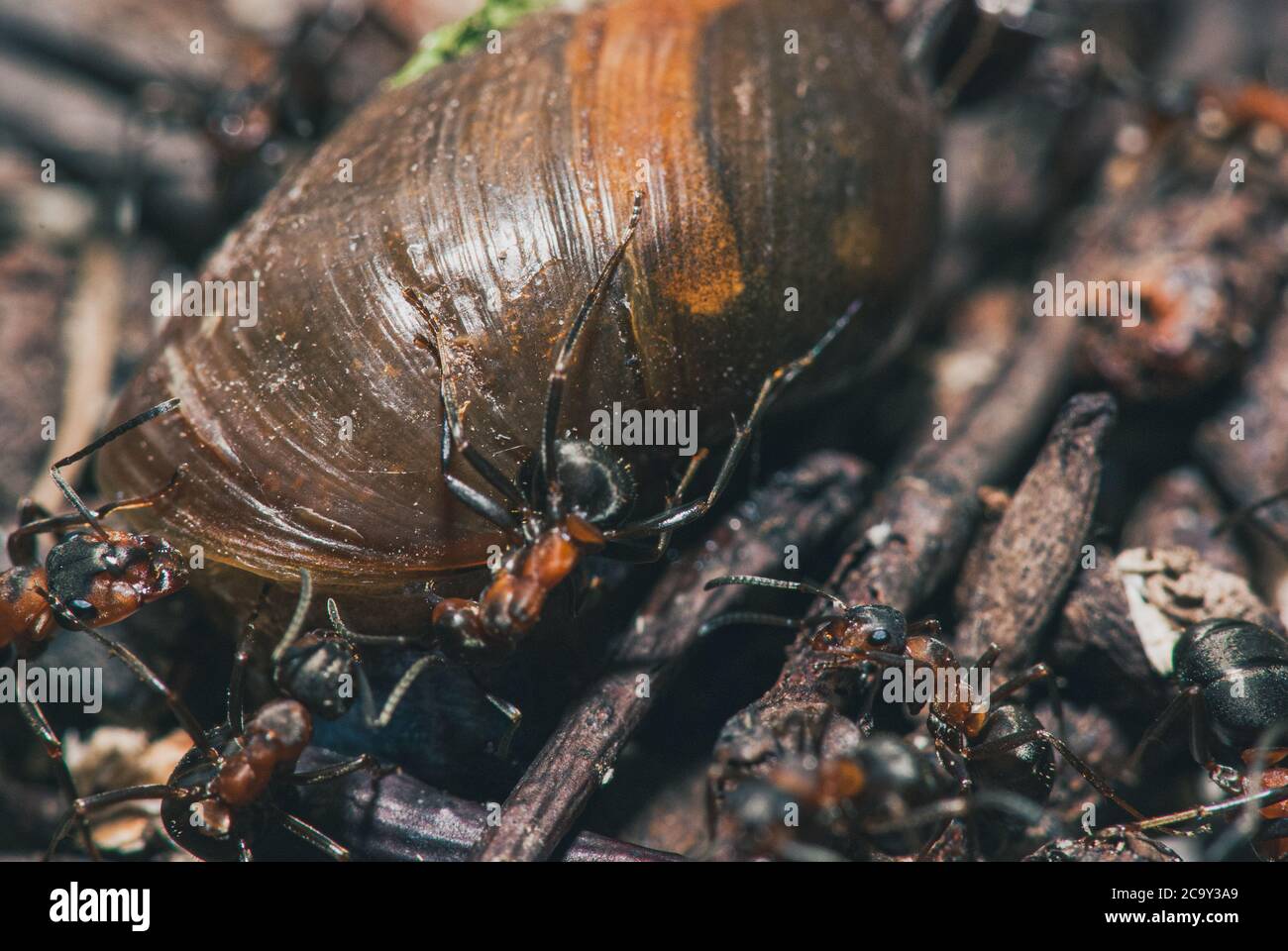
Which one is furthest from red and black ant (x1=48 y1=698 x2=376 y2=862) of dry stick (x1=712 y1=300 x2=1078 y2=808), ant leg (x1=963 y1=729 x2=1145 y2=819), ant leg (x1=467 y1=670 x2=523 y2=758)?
ant leg (x1=963 y1=729 x2=1145 y2=819)

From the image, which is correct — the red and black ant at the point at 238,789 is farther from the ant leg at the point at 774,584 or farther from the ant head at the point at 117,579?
the ant leg at the point at 774,584

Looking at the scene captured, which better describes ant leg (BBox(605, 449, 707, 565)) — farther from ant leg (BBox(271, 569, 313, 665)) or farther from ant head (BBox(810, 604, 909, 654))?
ant leg (BBox(271, 569, 313, 665))

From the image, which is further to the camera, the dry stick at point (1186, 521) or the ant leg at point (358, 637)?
the dry stick at point (1186, 521)

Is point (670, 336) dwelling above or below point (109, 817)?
above

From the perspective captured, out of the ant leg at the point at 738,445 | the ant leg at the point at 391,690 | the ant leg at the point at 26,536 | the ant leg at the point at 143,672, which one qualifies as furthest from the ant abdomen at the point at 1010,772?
the ant leg at the point at 26,536
